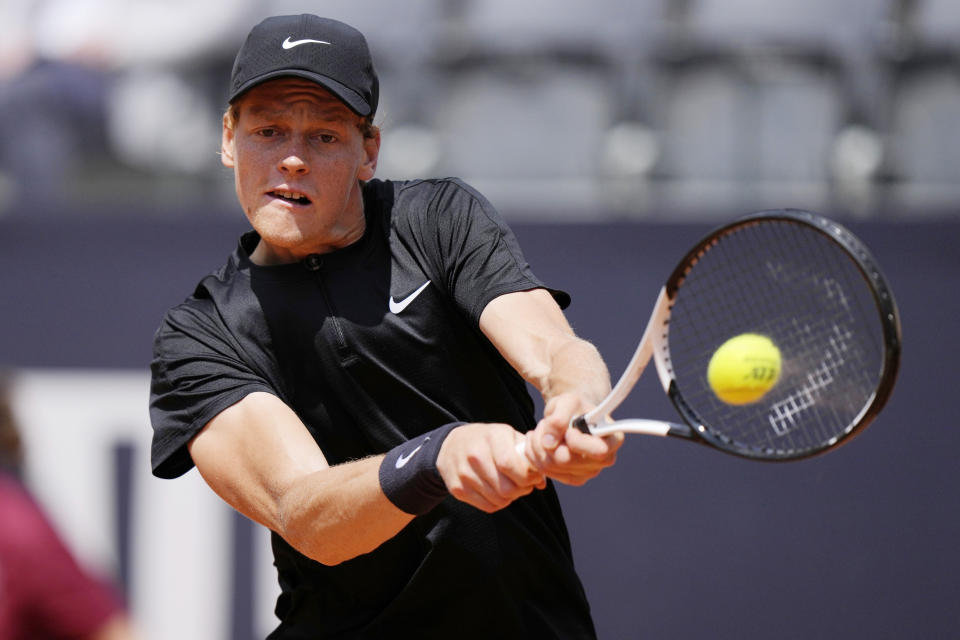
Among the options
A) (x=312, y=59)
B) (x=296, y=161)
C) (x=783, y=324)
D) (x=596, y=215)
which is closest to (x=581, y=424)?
(x=296, y=161)

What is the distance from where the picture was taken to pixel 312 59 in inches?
106

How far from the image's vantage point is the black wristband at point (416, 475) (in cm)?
228

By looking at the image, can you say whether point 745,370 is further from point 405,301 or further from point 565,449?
point 405,301

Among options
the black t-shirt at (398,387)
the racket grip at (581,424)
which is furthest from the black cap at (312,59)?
the racket grip at (581,424)

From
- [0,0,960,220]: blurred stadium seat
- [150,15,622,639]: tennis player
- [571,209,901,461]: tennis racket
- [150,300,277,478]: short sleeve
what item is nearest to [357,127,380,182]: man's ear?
[150,15,622,639]: tennis player

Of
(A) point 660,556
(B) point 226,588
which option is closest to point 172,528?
(B) point 226,588

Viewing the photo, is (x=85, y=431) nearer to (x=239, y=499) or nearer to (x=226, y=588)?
(x=226, y=588)

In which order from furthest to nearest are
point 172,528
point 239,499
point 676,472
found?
point 172,528 → point 676,472 → point 239,499

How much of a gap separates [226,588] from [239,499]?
2.57 m

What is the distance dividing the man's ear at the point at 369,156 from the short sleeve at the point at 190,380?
42 cm

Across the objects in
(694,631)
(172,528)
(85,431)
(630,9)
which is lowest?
(694,631)

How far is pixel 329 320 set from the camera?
276 centimetres

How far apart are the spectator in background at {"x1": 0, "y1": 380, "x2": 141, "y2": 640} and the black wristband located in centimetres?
83

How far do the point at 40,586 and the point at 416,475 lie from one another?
0.94 metres
